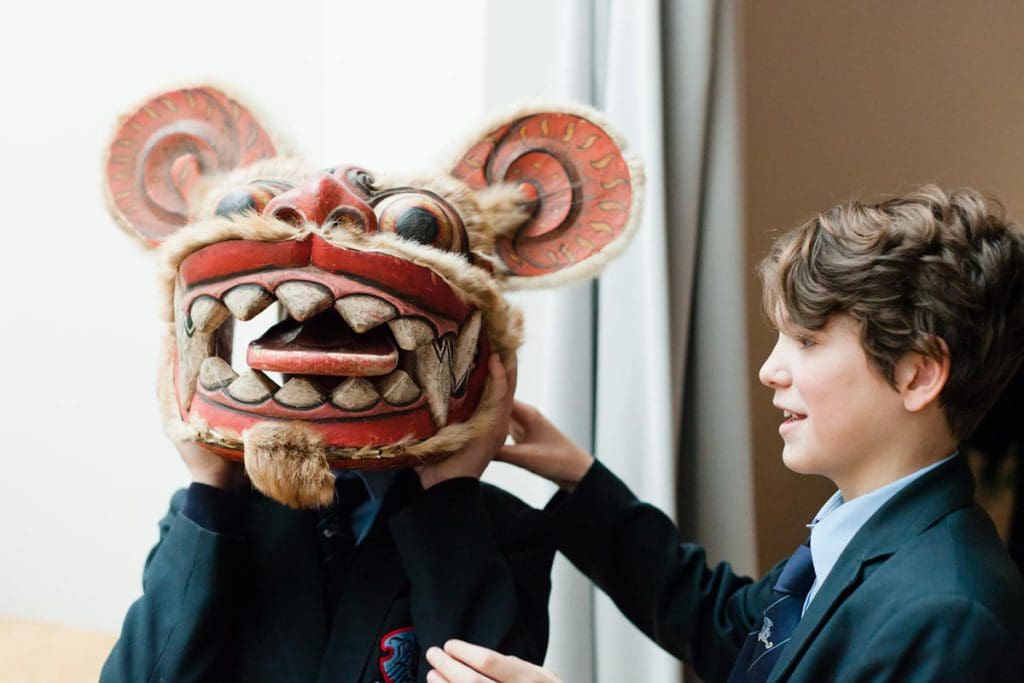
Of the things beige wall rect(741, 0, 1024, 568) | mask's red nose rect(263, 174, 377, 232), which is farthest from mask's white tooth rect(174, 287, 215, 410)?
beige wall rect(741, 0, 1024, 568)

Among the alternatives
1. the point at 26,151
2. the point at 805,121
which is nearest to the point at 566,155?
the point at 26,151

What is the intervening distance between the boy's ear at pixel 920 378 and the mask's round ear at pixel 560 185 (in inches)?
11.7

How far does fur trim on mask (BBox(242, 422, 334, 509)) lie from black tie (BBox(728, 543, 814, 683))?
44cm

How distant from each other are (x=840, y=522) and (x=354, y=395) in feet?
1.46

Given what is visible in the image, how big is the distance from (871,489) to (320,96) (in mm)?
1008

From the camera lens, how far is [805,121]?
201 cm

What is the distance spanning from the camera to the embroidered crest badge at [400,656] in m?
0.88

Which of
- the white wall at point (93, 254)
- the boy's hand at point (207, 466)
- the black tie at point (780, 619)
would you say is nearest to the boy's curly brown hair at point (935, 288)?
the black tie at point (780, 619)

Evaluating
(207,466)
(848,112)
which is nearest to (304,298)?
(207,466)

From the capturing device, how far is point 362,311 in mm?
793

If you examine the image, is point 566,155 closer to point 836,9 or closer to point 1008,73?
point 836,9

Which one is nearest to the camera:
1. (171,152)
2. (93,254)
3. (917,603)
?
(917,603)

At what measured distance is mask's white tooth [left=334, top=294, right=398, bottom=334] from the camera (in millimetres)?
792

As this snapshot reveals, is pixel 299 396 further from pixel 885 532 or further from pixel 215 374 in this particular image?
pixel 885 532
